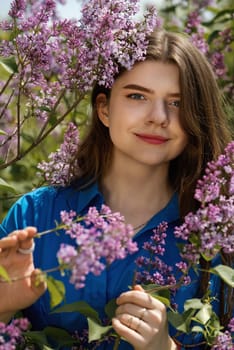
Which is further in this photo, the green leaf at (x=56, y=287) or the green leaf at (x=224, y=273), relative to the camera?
the green leaf at (x=224, y=273)

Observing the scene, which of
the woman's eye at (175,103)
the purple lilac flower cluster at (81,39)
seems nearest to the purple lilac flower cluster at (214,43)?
the woman's eye at (175,103)

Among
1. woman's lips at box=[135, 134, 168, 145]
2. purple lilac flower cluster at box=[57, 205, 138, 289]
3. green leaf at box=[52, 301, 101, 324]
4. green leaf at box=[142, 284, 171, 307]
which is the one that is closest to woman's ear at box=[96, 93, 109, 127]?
woman's lips at box=[135, 134, 168, 145]

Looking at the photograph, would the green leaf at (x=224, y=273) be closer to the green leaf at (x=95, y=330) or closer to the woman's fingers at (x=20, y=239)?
the green leaf at (x=95, y=330)

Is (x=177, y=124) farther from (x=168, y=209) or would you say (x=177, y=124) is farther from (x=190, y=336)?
(x=190, y=336)

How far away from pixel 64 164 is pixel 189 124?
1.45ft

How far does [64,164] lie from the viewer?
246 cm

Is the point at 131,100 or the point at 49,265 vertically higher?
the point at 131,100

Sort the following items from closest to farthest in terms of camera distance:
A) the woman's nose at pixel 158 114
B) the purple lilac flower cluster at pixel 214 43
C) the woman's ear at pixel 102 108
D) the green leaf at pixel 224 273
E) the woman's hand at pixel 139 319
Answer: the green leaf at pixel 224 273 → the woman's hand at pixel 139 319 → the woman's nose at pixel 158 114 → the woman's ear at pixel 102 108 → the purple lilac flower cluster at pixel 214 43

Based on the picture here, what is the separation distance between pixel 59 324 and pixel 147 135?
553 mm

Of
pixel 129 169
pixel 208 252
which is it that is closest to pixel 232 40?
pixel 129 169

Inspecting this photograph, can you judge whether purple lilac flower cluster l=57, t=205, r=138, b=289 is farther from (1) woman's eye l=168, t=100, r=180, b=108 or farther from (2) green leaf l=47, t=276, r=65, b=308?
(1) woman's eye l=168, t=100, r=180, b=108

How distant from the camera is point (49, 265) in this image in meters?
2.22

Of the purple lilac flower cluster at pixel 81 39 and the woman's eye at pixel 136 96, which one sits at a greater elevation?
the purple lilac flower cluster at pixel 81 39

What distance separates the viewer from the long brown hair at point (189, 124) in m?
2.23
